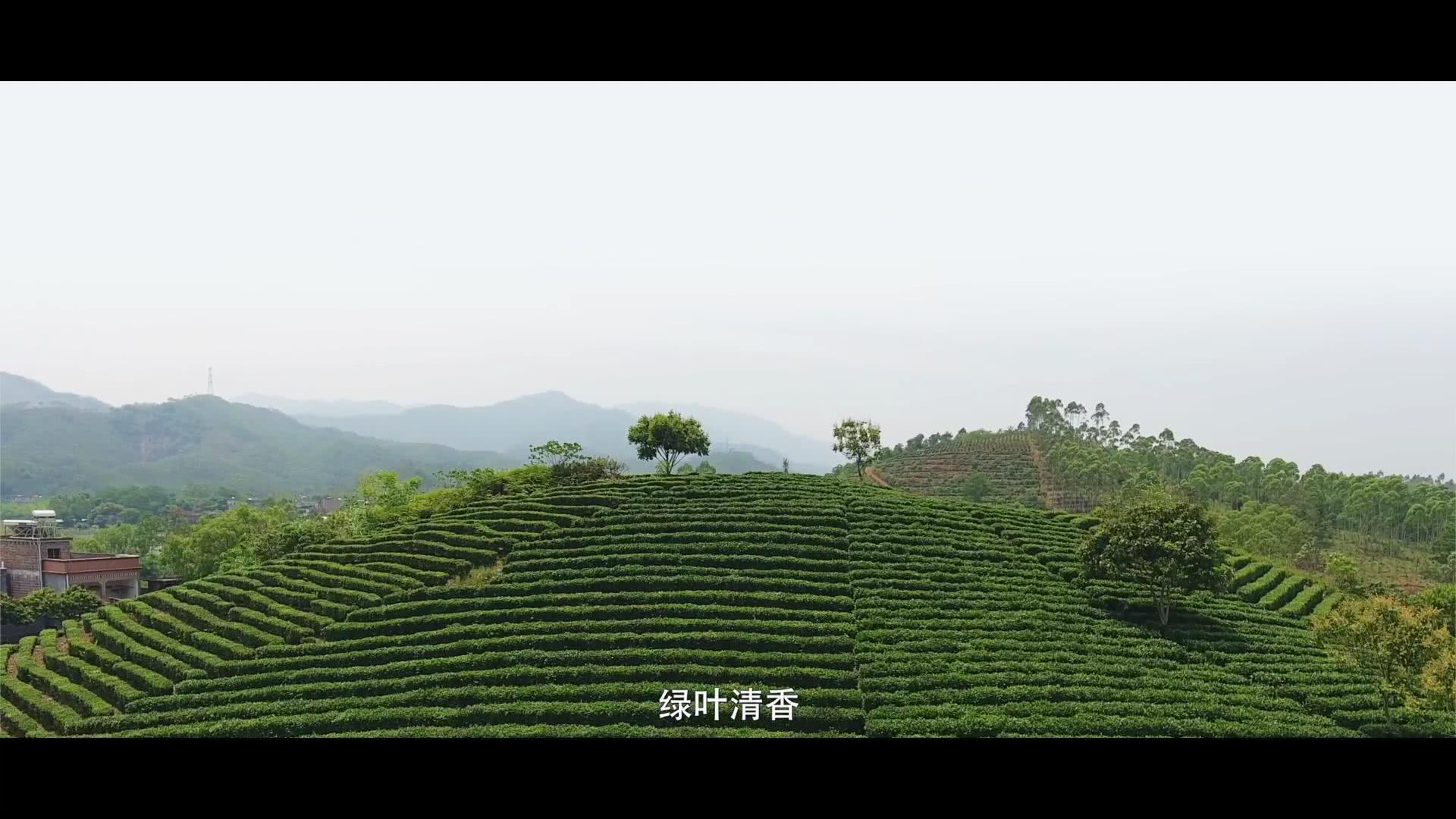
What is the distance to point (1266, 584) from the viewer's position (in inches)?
618

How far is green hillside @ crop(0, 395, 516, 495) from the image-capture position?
1669 centimetres

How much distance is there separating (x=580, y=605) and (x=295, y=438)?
2259cm

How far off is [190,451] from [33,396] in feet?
31.5

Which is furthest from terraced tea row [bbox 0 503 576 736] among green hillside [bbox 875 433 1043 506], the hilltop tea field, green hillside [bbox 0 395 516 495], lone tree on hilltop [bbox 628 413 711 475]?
green hillside [bbox 875 433 1043 506]

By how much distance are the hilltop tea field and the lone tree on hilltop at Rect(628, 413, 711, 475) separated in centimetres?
261

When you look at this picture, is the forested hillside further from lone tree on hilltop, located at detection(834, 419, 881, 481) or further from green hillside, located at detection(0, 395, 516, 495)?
green hillside, located at detection(0, 395, 516, 495)

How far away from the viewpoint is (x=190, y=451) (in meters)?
23.9

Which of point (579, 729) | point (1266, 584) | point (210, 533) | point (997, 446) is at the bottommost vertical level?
point (579, 729)

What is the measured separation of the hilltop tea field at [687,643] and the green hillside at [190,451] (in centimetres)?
434

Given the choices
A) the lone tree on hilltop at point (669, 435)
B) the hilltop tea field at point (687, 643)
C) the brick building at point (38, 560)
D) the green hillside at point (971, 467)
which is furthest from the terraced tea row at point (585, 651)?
the green hillside at point (971, 467)

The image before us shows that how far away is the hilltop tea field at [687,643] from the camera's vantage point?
37.0 feet

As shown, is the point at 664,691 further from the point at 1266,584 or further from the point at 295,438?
the point at 295,438
